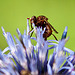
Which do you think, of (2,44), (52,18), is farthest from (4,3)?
(52,18)

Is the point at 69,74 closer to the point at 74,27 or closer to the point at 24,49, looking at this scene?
the point at 24,49

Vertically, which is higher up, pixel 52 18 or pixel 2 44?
pixel 52 18

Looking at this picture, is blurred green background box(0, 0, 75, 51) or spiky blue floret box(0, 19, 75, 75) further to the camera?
blurred green background box(0, 0, 75, 51)

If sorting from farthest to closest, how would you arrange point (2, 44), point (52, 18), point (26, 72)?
point (52, 18), point (2, 44), point (26, 72)

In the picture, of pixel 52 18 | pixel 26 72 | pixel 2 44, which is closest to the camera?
pixel 26 72

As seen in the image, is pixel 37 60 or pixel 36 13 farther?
pixel 36 13

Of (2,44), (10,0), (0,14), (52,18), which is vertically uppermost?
(10,0)

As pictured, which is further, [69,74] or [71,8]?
[71,8]

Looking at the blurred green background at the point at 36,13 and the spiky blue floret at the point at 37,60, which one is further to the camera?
the blurred green background at the point at 36,13
